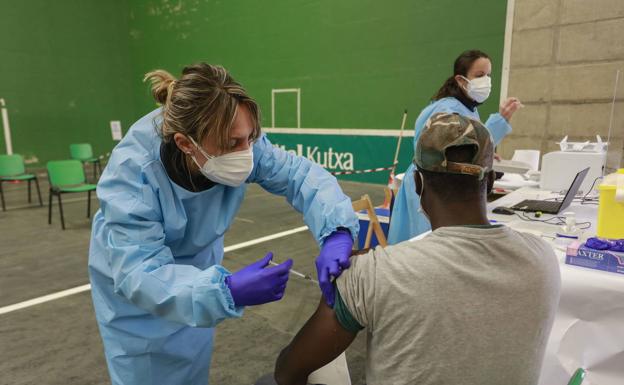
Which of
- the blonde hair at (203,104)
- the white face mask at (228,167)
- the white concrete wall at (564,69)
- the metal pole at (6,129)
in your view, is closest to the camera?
the blonde hair at (203,104)

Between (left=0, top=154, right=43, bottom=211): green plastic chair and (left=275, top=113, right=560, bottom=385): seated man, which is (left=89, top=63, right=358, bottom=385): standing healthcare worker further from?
(left=0, top=154, right=43, bottom=211): green plastic chair

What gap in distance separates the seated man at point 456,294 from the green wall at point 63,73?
8.23 m

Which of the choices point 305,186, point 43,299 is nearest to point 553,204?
point 305,186

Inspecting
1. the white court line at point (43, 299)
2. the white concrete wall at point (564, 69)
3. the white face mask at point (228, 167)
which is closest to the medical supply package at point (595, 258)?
the white face mask at point (228, 167)

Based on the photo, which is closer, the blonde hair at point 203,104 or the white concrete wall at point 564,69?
the blonde hair at point 203,104

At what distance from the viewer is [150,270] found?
0.82 metres

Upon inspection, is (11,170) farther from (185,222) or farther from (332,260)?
(332,260)

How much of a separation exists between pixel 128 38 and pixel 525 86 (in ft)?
24.9

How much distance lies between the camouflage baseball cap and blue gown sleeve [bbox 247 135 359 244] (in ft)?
1.16

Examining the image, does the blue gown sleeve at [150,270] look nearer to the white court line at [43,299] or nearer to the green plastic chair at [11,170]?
the white court line at [43,299]

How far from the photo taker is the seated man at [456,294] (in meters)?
0.63

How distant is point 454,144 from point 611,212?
3.15 feet

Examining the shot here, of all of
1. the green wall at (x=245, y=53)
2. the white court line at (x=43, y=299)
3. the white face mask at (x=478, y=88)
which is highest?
the green wall at (x=245, y=53)

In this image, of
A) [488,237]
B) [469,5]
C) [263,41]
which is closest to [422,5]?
[469,5]
